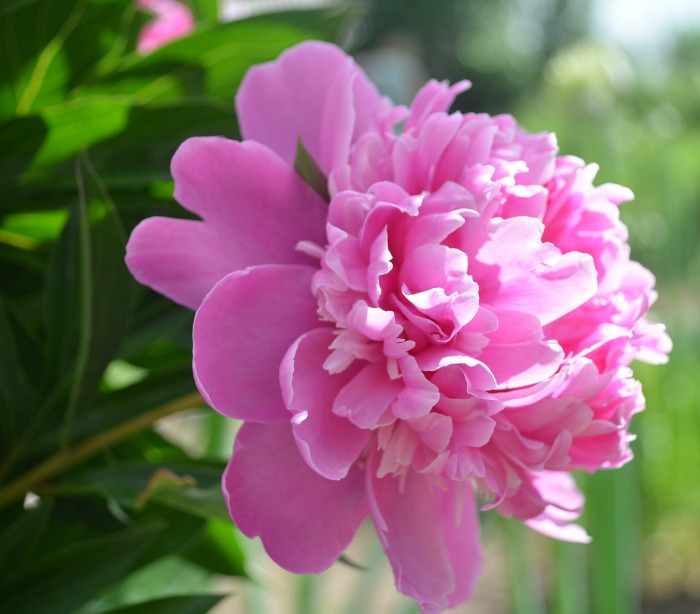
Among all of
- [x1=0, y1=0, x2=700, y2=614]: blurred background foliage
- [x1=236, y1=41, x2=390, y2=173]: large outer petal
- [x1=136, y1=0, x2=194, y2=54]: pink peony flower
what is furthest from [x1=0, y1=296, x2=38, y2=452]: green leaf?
[x1=136, y1=0, x2=194, y2=54]: pink peony flower

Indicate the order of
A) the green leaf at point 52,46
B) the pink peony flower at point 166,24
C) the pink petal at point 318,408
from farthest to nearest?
1. the pink peony flower at point 166,24
2. the green leaf at point 52,46
3. the pink petal at point 318,408

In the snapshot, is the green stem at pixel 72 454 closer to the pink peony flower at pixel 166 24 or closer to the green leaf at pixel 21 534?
the green leaf at pixel 21 534

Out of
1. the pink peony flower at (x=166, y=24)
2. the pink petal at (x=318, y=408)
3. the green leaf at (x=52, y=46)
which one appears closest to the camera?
the pink petal at (x=318, y=408)

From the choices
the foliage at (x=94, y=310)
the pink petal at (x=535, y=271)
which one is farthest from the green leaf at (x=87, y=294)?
the pink petal at (x=535, y=271)

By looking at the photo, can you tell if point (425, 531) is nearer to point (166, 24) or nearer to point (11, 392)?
point (11, 392)

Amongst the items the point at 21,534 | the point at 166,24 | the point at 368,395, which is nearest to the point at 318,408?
the point at 368,395

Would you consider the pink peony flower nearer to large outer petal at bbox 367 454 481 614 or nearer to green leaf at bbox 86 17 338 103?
green leaf at bbox 86 17 338 103
